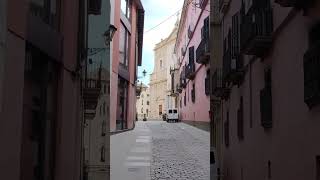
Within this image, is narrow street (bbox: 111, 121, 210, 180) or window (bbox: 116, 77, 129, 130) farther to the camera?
window (bbox: 116, 77, 129, 130)

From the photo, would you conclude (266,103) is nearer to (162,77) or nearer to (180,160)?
(180,160)

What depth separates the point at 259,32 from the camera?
31.4ft

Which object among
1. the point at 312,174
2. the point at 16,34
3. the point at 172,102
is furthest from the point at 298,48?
the point at 172,102

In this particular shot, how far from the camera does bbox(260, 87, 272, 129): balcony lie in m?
9.51

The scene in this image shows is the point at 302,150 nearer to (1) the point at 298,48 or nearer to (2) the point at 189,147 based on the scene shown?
(1) the point at 298,48

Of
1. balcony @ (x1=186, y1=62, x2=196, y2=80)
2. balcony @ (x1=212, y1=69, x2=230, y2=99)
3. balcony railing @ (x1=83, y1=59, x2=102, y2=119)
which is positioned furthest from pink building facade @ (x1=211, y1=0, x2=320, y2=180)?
balcony @ (x1=186, y1=62, x2=196, y2=80)

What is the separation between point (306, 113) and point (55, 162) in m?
4.71

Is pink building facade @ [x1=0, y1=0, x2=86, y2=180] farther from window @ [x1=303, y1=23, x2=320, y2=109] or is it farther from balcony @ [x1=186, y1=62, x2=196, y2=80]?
balcony @ [x1=186, y1=62, x2=196, y2=80]

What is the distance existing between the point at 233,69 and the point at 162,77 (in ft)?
236

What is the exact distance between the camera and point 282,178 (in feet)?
27.6

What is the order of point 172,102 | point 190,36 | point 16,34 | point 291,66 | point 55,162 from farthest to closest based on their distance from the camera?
1. point 172,102
2. point 190,36
3. point 55,162
4. point 291,66
5. point 16,34

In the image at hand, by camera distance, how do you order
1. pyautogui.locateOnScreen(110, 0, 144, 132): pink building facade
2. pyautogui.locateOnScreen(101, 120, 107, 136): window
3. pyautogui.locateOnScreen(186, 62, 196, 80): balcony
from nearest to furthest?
pyautogui.locateOnScreen(101, 120, 107, 136): window, pyautogui.locateOnScreen(110, 0, 144, 132): pink building facade, pyautogui.locateOnScreen(186, 62, 196, 80): balcony

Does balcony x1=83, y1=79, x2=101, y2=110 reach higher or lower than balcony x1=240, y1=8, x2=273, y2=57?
lower

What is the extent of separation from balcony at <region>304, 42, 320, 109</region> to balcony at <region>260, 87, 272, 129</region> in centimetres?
254
